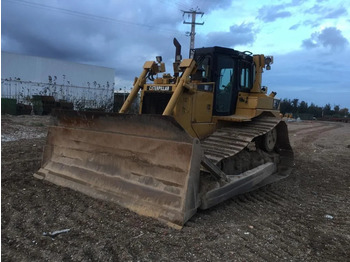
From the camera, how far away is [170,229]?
13.5ft

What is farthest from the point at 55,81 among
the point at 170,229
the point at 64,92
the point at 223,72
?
the point at 170,229

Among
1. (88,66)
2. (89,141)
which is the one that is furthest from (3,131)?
(88,66)

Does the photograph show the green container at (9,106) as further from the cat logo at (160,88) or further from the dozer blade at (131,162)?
the cat logo at (160,88)

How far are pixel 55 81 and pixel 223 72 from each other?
27586mm

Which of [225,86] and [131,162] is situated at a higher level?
[225,86]

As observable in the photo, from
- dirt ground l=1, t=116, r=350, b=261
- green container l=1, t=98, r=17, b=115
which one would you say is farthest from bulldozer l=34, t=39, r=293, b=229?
green container l=1, t=98, r=17, b=115

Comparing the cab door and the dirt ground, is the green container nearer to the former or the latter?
the dirt ground

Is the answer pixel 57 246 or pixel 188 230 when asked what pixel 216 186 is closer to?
pixel 188 230

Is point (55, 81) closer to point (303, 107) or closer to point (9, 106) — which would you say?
point (9, 106)

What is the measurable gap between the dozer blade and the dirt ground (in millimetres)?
193

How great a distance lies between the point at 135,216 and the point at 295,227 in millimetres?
2136

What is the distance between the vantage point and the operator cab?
22.2 feet

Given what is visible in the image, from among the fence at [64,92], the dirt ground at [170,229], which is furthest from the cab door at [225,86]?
the fence at [64,92]

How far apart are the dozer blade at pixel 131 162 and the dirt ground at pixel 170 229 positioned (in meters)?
0.19
